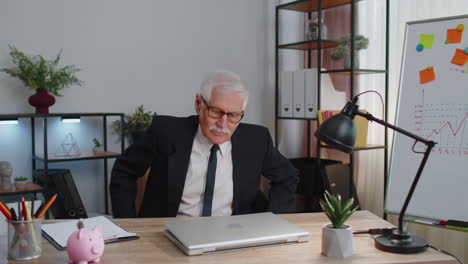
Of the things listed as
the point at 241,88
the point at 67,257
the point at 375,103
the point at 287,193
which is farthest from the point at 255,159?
the point at 375,103

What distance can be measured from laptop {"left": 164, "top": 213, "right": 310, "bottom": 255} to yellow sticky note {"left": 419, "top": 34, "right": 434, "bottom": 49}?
1.19 m

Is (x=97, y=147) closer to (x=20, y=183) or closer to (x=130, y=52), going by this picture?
(x=20, y=183)

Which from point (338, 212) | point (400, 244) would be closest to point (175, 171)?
point (338, 212)

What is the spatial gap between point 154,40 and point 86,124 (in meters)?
0.86

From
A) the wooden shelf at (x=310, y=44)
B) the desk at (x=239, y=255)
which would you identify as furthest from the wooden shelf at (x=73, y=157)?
the wooden shelf at (x=310, y=44)

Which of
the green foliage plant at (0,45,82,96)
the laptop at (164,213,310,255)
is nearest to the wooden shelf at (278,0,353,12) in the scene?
the green foliage plant at (0,45,82,96)

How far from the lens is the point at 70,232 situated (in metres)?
1.44

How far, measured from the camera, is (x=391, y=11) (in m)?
3.37

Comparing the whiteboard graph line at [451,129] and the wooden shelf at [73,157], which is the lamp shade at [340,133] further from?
the wooden shelf at [73,157]

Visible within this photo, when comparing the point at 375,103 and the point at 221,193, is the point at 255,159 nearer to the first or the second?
the point at 221,193

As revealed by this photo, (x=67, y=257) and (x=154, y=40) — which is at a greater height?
(x=154, y=40)

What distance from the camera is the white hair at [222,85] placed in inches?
76.2

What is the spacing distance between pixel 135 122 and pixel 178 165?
59.7 inches

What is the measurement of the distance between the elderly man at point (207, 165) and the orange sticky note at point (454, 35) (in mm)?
931
